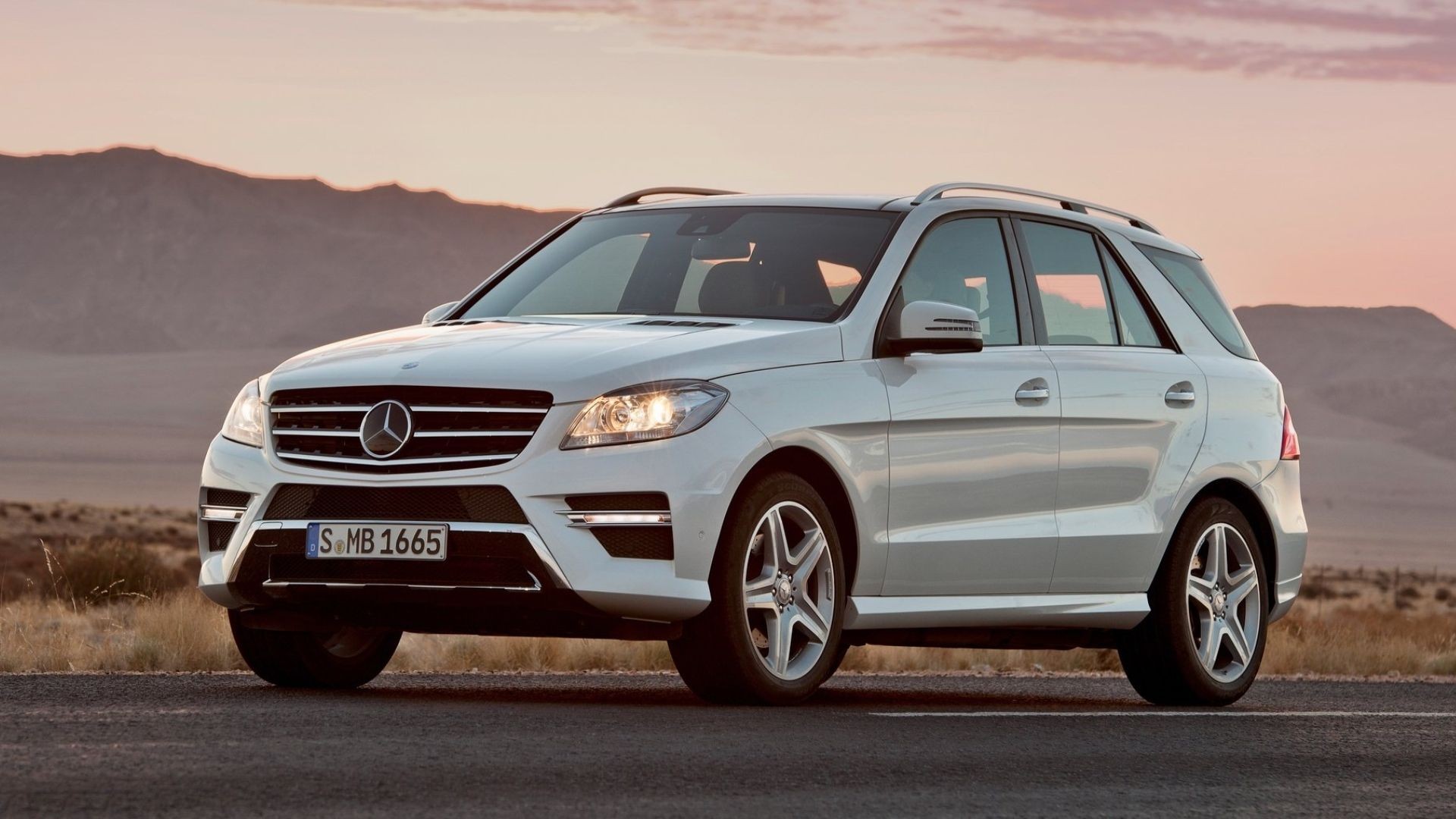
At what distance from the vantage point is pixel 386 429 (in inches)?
319

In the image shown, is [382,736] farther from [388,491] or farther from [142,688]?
[142,688]

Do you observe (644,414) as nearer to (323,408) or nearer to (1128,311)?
(323,408)

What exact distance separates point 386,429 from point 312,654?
5.00 feet

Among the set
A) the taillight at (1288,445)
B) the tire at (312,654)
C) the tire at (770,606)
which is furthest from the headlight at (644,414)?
the taillight at (1288,445)

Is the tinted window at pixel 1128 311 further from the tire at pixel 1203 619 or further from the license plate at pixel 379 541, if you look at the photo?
the license plate at pixel 379 541

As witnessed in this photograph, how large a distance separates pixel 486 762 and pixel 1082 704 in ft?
14.7

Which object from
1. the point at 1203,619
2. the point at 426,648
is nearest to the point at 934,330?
the point at 1203,619

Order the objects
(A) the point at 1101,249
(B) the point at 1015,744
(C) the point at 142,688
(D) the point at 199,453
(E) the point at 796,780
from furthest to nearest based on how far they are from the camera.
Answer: (D) the point at 199,453, (A) the point at 1101,249, (C) the point at 142,688, (B) the point at 1015,744, (E) the point at 796,780

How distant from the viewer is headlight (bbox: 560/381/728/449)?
7961 mm

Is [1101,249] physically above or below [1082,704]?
above

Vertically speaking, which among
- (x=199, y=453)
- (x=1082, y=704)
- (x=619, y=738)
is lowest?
(x=199, y=453)

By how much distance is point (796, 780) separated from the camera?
6.45 metres

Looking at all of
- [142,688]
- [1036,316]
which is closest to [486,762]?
[142,688]

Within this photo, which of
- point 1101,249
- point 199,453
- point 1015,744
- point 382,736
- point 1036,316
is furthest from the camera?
point 199,453
